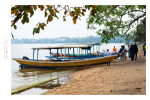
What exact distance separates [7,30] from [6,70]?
42.9 inches

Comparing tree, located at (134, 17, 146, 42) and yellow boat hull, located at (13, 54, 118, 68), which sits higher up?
tree, located at (134, 17, 146, 42)

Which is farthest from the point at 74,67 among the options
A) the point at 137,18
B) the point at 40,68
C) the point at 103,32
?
the point at 137,18

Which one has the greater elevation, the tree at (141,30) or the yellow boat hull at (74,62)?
the tree at (141,30)

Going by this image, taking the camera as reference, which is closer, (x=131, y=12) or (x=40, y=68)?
(x=131, y=12)

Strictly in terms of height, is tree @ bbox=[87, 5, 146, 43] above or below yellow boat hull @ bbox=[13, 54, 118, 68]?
above

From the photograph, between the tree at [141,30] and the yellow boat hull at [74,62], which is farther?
the yellow boat hull at [74,62]

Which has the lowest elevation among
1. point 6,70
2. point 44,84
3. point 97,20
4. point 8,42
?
point 44,84

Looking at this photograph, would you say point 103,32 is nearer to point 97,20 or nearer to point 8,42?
point 97,20

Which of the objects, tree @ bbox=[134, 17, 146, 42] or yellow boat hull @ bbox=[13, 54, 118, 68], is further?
yellow boat hull @ bbox=[13, 54, 118, 68]

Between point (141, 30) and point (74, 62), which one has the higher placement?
point (141, 30)

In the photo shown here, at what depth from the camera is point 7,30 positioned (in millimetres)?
4426

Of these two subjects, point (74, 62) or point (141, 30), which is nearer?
point (141, 30)

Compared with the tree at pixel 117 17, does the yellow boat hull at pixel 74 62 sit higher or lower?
lower
